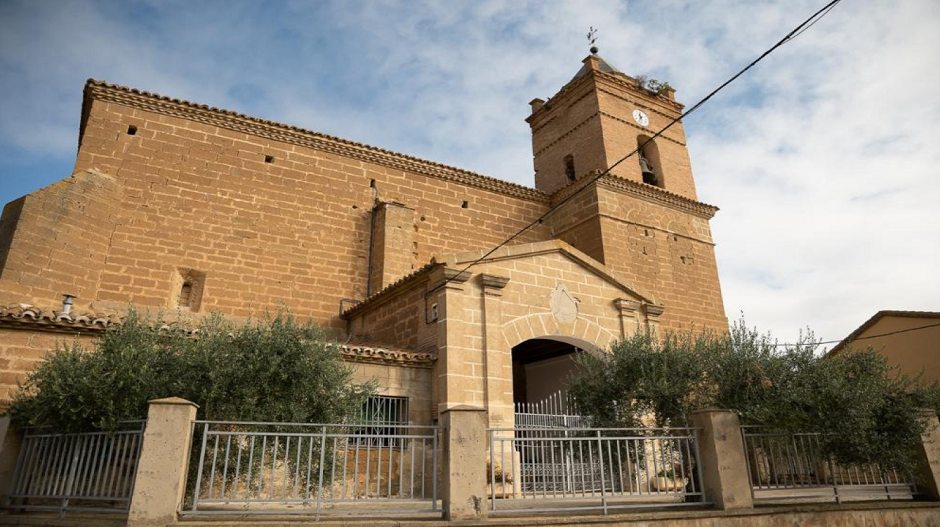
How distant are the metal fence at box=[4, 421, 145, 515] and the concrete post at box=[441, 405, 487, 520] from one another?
3198 mm

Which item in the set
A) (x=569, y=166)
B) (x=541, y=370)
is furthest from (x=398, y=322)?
(x=569, y=166)

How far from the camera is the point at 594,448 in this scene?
8.45 meters

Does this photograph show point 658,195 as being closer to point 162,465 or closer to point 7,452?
point 162,465

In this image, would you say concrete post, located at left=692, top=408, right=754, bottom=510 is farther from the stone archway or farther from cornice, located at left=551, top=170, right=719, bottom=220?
cornice, located at left=551, top=170, right=719, bottom=220

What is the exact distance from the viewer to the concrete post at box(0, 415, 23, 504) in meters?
6.80

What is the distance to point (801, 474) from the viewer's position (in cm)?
772

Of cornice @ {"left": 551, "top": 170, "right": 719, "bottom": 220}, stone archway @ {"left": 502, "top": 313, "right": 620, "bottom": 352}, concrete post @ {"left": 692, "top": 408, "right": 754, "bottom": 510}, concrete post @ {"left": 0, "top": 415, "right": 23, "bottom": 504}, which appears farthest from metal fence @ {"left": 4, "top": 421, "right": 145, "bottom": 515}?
cornice @ {"left": 551, "top": 170, "right": 719, "bottom": 220}

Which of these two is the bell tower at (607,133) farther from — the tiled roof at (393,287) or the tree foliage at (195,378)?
the tree foliage at (195,378)

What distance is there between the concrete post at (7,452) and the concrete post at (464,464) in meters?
5.11

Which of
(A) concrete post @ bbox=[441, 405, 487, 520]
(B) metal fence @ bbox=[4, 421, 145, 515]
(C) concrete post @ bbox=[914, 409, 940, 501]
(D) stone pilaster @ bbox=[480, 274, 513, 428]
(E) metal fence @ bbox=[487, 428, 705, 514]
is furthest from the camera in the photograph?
(D) stone pilaster @ bbox=[480, 274, 513, 428]

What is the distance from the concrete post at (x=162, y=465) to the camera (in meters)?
5.29

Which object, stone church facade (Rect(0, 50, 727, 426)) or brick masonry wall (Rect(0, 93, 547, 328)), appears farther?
brick masonry wall (Rect(0, 93, 547, 328))

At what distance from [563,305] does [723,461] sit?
4896mm

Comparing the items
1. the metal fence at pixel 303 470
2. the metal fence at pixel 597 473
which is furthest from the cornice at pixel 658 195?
the metal fence at pixel 303 470
